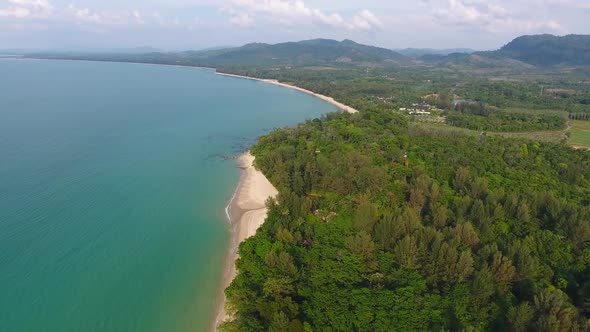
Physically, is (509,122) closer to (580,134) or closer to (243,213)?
(580,134)

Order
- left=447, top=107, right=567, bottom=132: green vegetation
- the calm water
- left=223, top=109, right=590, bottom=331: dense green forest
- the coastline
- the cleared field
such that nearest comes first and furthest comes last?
left=223, top=109, right=590, bottom=331: dense green forest → the calm water → the coastline → the cleared field → left=447, top=107, right=567, bottom=132: green vegetation

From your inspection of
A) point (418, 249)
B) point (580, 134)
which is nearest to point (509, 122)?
point (580, 134)

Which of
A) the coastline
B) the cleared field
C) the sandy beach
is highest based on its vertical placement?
the sandy beach

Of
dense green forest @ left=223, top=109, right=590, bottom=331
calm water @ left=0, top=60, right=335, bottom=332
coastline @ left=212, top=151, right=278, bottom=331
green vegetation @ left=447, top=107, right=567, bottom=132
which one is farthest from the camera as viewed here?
green vegetation @ left=447, top=107, right=567, bottom=132

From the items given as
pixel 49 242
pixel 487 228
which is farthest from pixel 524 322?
pixel 49 242

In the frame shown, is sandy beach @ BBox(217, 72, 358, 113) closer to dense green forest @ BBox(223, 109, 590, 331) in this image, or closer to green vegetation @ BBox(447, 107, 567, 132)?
green vegetation @ BBox(447, 107, 567, 132)

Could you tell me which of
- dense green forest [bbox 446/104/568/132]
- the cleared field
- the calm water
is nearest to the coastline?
the calm water

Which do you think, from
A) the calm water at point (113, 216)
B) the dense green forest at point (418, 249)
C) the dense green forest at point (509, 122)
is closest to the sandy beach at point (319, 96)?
the dense green forest at point (509, 122)
